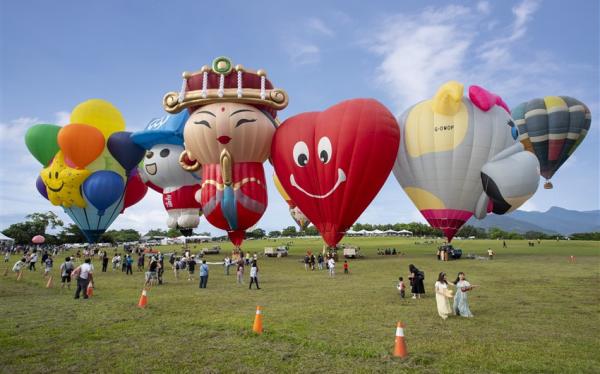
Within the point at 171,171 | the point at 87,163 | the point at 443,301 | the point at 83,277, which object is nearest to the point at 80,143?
the point at 87,163

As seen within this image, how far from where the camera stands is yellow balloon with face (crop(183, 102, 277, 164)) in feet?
90.7

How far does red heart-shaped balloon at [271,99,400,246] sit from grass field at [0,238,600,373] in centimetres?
1010

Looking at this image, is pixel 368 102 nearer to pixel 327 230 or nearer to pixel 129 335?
pixel 327 230

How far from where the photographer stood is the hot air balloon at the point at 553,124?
38.6 metres

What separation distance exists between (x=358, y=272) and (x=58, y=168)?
93.1 feet

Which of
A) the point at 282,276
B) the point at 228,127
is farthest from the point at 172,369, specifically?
the point at 228,127

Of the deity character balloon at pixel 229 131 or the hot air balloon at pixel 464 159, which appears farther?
the hot air balloon at pixel 464 159

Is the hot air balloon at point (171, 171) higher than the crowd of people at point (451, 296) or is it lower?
higher

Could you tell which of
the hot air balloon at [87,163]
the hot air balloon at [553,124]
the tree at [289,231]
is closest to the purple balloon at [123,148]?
the hot air balloon at [87,163]

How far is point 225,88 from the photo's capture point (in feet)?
93.0

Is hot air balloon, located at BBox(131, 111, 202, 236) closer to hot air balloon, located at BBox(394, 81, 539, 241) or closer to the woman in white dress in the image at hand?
hot air balloon, located at BBox(394, 81, 539, 241)

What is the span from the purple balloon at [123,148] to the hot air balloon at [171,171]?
758mm

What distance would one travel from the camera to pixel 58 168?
3578 cm

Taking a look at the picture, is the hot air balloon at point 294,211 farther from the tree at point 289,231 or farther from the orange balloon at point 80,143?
the tree at point 289,231
